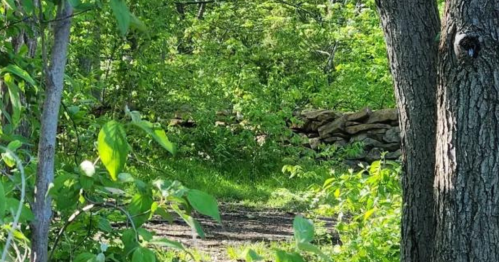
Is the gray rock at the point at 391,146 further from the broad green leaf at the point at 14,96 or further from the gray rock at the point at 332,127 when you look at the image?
the broad green leaf at the point at 14,96

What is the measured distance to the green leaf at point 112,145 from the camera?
96 cm

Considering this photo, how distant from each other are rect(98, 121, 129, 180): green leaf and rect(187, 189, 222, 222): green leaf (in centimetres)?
11

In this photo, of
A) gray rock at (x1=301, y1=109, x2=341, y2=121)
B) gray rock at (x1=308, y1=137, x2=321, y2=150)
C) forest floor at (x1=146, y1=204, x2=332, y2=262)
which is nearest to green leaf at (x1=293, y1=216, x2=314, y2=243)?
forest floor at (x1=146, y1=204, x2=332, y2=262)

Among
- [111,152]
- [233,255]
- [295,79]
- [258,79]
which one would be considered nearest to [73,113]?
[111,152]

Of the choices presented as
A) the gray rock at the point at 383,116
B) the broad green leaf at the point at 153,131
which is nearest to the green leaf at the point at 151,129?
the broad green leaf at the point at 153,131

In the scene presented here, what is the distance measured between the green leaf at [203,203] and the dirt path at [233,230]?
155 inches

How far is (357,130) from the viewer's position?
35.1 feet

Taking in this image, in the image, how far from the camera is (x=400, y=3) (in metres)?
2.79

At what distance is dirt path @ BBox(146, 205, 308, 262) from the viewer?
17.5ft

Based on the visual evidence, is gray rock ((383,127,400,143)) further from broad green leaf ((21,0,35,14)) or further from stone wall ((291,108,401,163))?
broad green leaf ((21,0,35,14))

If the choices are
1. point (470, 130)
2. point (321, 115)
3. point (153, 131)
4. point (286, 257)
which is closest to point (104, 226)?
point (153, 131)

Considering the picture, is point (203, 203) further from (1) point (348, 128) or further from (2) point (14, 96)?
(1) point (348, 128)

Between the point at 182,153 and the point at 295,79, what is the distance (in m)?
3.68

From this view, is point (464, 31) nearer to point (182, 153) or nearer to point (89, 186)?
point (89, 186)
